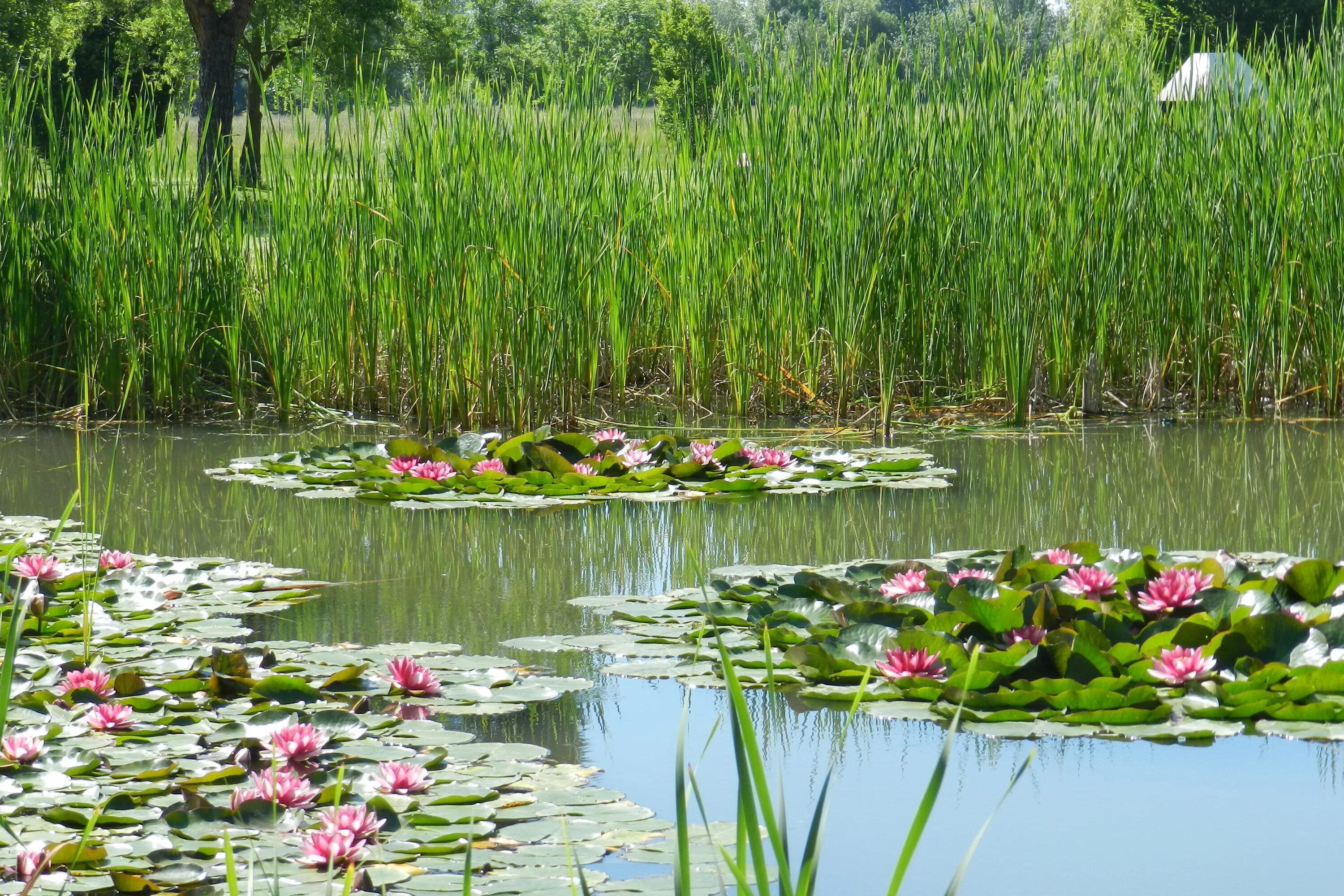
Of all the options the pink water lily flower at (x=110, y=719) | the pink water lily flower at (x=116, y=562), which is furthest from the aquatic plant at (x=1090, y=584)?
the pink water lily flower at (x=116, y=562)

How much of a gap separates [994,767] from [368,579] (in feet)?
5.77

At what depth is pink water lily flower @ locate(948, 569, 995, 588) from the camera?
2764mm

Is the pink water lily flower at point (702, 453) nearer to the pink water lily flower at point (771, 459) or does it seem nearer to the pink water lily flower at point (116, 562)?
the pink water lily flower at point (771, 459)

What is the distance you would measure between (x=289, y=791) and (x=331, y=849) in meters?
0.24

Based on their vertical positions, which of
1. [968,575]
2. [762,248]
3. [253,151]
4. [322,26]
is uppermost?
[322,26]

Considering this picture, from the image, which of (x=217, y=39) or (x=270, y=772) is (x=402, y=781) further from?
(x=217, y=39)

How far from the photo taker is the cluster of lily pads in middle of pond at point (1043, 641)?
7.43 feet

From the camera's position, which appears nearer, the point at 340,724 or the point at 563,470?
the point at 340,724

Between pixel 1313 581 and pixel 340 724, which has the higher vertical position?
pixel 1313 581

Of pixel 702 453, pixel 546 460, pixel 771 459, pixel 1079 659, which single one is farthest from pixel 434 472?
pixel 1079 659

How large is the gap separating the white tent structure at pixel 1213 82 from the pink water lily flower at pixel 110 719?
5.03 m

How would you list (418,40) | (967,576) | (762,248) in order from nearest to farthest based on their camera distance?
(967,576) → (762,248) → (418,40)

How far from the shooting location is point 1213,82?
19.9 feet

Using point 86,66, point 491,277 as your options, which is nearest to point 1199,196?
point 491,277
